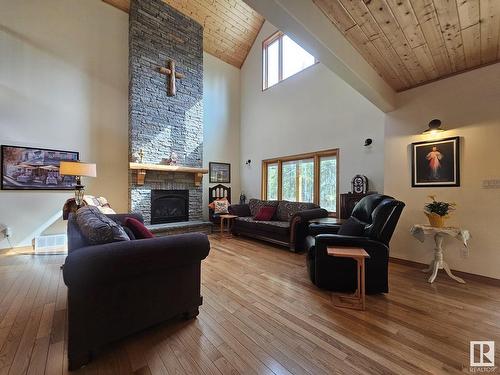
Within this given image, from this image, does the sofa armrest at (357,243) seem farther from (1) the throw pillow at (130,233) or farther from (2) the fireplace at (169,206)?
(2) the fireplace at (169,206)

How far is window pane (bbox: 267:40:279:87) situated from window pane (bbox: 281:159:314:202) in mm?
2406

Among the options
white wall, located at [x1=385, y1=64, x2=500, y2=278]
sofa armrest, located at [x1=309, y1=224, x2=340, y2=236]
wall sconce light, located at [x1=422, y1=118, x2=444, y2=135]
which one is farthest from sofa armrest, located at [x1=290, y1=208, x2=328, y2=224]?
wall sconce light, located at [x1=422, y1=118, x2=444, y2=135]

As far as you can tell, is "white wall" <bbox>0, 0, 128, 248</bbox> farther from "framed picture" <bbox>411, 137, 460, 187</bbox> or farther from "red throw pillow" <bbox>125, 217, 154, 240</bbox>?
"framed picture" <bbox>411, 137, 460, 187</bbox>

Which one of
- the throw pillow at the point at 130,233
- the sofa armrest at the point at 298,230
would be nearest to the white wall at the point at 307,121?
the sofa armrest at the point at 298,230

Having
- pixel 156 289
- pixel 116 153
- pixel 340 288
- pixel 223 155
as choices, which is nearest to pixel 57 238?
pixel 116 153

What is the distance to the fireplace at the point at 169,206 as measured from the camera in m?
5.38

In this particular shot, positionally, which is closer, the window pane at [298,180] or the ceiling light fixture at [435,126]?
the ceiling light fixture at [435,126]

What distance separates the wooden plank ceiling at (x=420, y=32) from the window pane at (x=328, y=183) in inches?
85.1

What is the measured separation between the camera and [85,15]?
4656 millimetres

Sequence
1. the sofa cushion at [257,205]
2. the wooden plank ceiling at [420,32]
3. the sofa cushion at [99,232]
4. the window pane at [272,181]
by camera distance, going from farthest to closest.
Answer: the window pane at [272,181], the sofa cushion at [257,205], the wooden plank ceiling at [420,32], the sofa cushion at [99,232]

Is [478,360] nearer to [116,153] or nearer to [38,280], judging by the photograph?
[38,280]

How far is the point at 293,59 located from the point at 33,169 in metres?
6.10

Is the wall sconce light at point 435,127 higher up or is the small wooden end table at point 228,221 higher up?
the wall sconce light at point 435,127

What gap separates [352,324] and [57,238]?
4.96 metres
